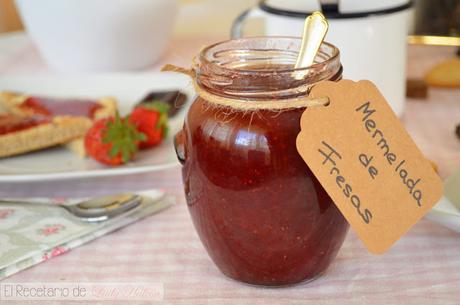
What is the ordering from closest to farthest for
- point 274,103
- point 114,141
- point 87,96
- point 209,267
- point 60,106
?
point 274,103 < point 209,267 < point 114,141 < point 60,106 < point 87,96

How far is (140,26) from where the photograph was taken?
4.07ft

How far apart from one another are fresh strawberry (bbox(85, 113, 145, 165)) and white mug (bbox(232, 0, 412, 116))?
0.24 meters

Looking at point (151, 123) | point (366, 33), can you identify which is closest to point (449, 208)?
point (366, 33)

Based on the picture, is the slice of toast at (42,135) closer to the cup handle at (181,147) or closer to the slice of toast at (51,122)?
the slice of toast at (51,122)

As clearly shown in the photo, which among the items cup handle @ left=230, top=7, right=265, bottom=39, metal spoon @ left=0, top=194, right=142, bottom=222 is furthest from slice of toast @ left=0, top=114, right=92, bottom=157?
cup handle @ left=230, top=7, right=265, bottom=39

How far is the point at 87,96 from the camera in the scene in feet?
3.76

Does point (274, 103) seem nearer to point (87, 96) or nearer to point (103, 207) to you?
point (103, 207)

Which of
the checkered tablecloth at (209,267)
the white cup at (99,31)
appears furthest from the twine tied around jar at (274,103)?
the white cup at (99,31)

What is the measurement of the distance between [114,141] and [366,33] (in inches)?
14.1

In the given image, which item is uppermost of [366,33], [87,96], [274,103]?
[274,103]

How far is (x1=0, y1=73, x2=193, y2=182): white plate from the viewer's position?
0.83m

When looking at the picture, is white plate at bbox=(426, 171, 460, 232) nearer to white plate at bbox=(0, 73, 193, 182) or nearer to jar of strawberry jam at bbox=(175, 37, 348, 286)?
jar of strawberry jam at bbox=(175, 37, 348, 286)

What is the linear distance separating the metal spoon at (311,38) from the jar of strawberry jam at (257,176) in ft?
0.05

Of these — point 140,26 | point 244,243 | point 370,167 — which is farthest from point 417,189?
point 140,26
